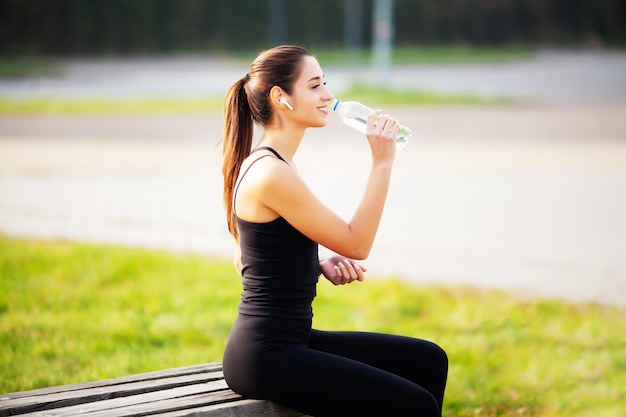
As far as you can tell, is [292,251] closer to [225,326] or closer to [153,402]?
[153,402]

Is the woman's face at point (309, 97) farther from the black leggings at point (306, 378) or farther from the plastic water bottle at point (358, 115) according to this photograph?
the black leggings at point (306, 378)

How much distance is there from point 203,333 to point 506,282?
2.29 m

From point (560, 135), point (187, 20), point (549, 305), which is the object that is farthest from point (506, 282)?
point (187, 20)

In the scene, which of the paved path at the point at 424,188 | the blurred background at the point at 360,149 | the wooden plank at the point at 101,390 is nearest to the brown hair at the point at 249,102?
the wooden plank at the point at 101,390

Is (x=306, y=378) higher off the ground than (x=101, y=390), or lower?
higher

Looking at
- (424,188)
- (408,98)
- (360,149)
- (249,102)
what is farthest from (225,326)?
(408,98)

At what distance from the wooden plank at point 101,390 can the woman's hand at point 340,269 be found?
0.53 meters

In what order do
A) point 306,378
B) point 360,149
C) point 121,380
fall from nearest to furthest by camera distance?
point 306,378 → point 121,380 → point 360,149

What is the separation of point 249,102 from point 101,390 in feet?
3.45

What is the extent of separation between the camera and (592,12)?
43375mm

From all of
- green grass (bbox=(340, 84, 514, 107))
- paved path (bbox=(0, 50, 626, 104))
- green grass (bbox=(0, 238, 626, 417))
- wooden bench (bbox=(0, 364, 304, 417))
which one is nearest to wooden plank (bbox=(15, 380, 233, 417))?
wooden bench (bbox=(0, 364, 304, 417))

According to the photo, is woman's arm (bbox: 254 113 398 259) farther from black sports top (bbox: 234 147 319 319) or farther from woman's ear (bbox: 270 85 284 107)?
woman's ear (bbox: 270 85 284 107)

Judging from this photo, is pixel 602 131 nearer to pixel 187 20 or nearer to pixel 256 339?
pixel 256 339

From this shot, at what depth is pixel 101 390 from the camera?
2.85m
